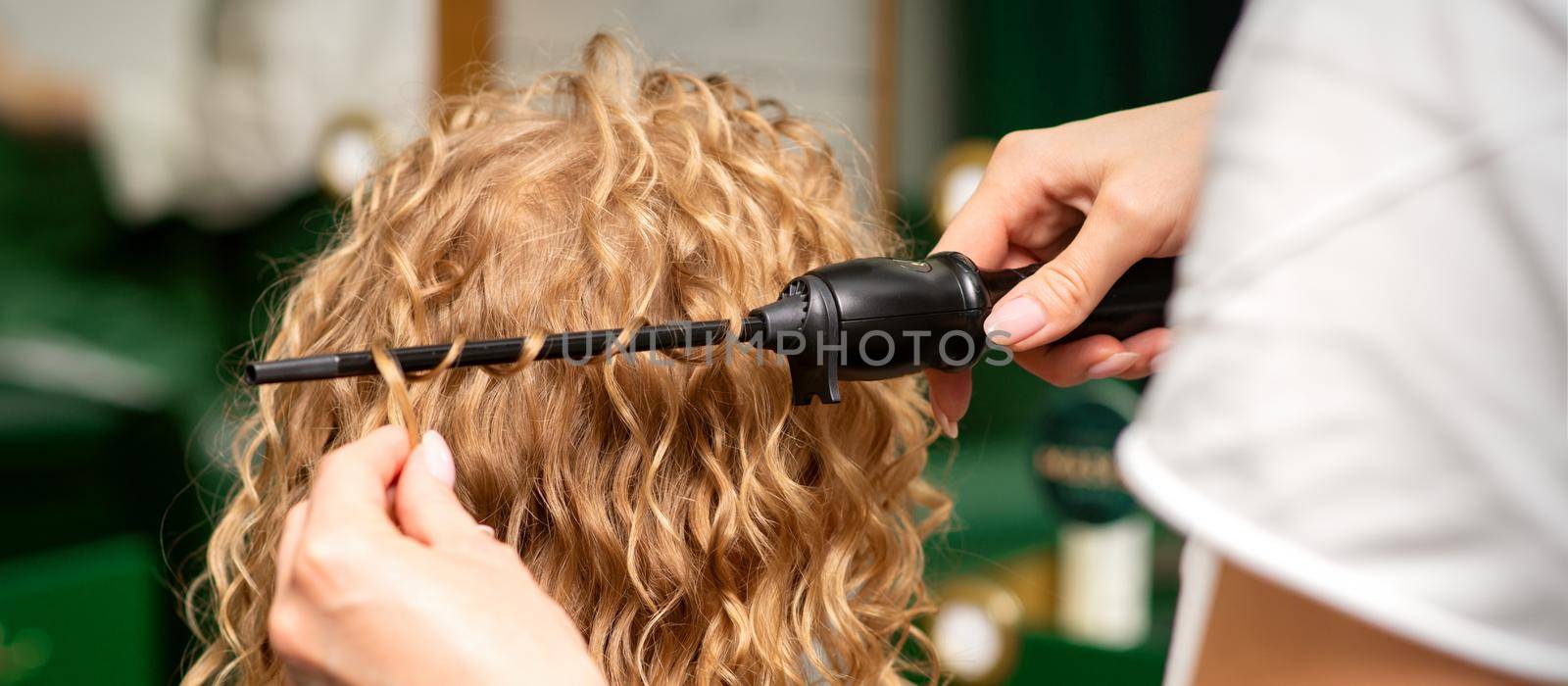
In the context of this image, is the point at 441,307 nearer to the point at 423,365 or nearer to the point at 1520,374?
the point at 423,365

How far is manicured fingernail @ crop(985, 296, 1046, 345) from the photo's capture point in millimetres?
547

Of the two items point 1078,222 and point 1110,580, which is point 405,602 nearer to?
point 1078,222

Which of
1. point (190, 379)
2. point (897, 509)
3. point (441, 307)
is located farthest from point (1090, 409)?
point (190, 379)

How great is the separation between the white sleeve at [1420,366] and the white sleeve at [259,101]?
1.18 metres

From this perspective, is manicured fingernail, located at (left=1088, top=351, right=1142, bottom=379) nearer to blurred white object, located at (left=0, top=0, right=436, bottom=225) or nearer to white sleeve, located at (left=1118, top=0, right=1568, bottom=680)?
white sleeve, located at (left=1118, top=0, right=1568, bottom=680)

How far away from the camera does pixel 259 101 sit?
1287 mm

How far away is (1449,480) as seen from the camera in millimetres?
250

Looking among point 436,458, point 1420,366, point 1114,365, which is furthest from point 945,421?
point 1420,366

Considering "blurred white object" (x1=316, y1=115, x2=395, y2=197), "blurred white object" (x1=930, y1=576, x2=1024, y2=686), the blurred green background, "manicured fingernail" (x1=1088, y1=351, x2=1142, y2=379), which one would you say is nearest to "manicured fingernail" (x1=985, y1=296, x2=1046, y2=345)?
"manicured fingernail" (x1=1088, y1=351, x2=1142, y2=379)

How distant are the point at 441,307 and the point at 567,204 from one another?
0.29 feet

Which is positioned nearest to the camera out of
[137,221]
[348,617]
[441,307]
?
[348,617]

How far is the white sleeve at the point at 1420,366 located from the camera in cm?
25

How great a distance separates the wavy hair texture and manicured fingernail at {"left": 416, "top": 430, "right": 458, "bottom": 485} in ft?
0.24

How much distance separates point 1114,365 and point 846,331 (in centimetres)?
23
